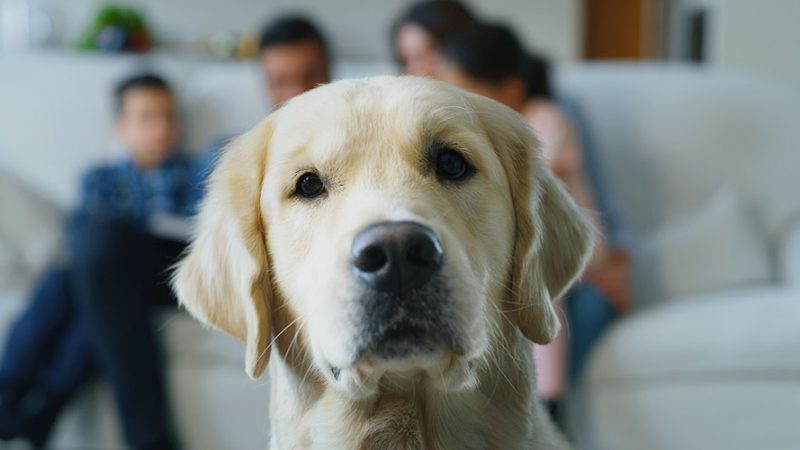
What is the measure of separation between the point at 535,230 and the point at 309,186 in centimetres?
32

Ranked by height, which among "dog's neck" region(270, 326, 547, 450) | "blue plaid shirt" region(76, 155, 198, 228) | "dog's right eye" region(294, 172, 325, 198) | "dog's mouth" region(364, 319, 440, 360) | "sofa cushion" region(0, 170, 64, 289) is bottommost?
"sofa cushion" region(0, 170, 64, 289)

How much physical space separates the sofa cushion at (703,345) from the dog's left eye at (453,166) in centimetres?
144

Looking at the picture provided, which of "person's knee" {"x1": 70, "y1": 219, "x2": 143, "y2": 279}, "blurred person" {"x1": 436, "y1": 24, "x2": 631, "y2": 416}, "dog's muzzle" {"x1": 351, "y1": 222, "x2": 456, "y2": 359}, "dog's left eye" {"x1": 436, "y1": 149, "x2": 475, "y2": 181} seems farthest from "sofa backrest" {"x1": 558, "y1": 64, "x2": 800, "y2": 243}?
"dog's muzzle" {"x1": 351, "y1": 222, "x2": 456, "y2": 359}

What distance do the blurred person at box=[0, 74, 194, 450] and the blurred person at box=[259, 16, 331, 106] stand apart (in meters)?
0.53

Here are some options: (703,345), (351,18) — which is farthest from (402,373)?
(351,18)

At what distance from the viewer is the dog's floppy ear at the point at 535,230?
49.1 inches

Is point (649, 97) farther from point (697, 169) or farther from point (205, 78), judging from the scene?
point (205, 78)

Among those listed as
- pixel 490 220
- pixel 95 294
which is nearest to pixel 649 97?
pixel 95 294

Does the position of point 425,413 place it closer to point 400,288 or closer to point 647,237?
point 400,288

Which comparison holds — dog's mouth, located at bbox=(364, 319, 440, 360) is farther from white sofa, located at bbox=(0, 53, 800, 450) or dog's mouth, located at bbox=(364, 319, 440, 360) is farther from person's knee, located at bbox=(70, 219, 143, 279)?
person's knee, located at bbox=(70, 219, 143, 279)

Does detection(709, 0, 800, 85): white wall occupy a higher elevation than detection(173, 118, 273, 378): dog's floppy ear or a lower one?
lower

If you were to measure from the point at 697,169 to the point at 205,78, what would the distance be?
193 centimetres

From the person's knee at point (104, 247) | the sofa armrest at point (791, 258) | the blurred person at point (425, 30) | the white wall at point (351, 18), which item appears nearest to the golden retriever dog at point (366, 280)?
the person's knee at point (104, 247)

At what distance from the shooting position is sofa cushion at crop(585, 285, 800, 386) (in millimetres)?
2436
